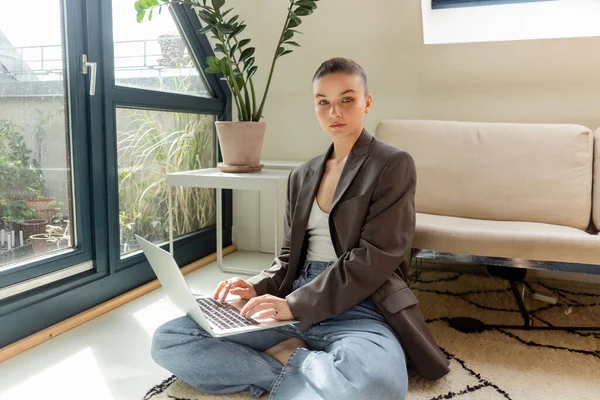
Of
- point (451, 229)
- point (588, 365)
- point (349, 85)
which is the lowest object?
point (588, 365)

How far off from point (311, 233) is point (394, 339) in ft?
1.22

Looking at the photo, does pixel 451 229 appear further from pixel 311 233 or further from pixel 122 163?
pixel 122 163

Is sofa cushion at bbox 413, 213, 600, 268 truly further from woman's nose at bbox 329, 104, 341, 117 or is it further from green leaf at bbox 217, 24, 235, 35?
green leaf at bbox 217, 24, 235, 35

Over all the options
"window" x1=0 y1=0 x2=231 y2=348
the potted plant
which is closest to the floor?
"window" x1=0 y1=0 x2=231 y2=348

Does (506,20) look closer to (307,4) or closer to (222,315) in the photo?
(307,4)

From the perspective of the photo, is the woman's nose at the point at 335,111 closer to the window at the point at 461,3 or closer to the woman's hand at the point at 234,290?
the woman's hand at the point at 234,290

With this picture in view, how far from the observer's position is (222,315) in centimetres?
127

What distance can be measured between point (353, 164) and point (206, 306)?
55 cm

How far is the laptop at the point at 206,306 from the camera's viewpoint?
3.76 ft

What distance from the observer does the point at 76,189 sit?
74.6 inches

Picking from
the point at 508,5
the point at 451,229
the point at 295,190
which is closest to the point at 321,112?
the point at 295,190

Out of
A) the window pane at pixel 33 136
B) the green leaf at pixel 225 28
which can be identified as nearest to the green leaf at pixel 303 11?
the green leaf at pixel 225 28

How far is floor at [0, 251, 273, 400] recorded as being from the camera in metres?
1.39

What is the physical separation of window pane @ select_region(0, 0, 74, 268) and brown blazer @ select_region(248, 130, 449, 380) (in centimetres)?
99
